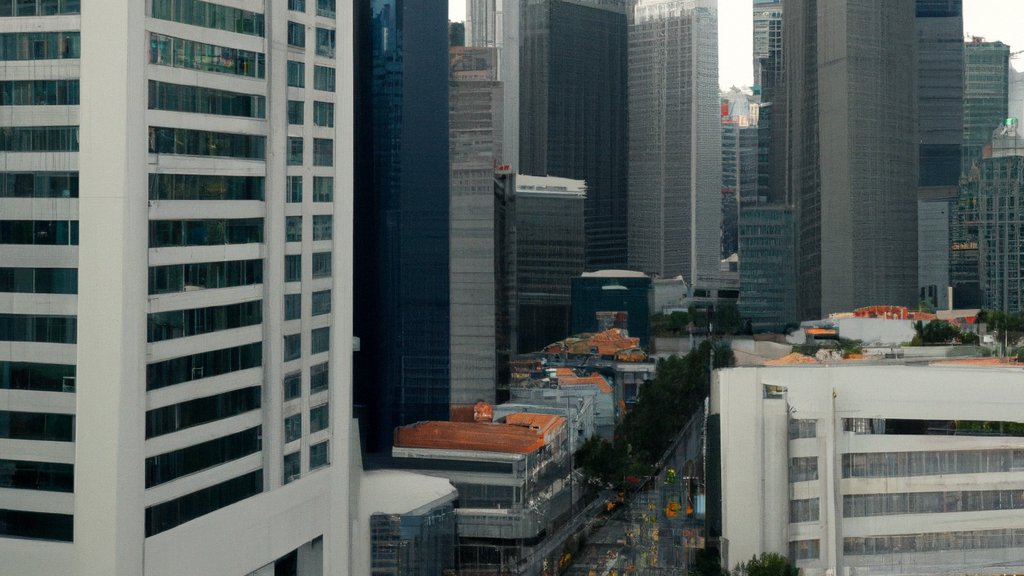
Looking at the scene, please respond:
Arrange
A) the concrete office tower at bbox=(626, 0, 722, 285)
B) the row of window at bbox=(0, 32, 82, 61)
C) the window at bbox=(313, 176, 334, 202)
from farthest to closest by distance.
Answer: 1. the concrete office tower at bbox=(626, 0, 722, 285)
2. the window at bbox=(313, 176, 334, 202)
3. the row of window at bbox=(0, 32, 82, 61)

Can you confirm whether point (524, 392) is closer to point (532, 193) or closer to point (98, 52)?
point (532, 193)

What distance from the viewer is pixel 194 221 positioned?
1091 cm

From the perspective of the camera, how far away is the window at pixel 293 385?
1240cm

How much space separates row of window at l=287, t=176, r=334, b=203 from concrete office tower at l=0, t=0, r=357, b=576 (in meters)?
0.04

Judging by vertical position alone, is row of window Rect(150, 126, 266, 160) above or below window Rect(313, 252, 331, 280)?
above

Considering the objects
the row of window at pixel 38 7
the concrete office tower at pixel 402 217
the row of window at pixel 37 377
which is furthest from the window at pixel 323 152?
the concrete office tower at pixel 402 217

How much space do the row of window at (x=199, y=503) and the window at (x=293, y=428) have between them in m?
0.59

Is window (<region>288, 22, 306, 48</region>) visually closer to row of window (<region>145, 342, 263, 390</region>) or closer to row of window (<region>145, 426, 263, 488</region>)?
row of window (<region>145, 342, 263, 390</region>)

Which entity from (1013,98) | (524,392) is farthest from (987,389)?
(1013,98)

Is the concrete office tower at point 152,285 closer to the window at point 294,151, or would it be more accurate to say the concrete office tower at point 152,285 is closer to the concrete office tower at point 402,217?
the window at point 294,151

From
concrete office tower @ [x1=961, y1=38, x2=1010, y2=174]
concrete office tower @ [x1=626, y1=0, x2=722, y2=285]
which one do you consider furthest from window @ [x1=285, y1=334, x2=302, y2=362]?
concrete office tower @ [x1=626, y1=0, x2=722, y2=285]

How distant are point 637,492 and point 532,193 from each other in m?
24.5

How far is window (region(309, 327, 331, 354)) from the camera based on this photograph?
42.3 ft

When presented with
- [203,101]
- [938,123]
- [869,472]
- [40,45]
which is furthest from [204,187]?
[938,123]
